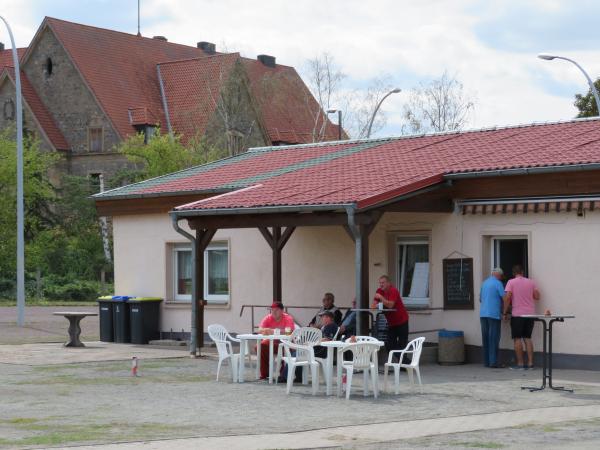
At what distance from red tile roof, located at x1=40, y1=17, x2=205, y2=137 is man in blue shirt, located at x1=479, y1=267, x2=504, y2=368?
133 feet

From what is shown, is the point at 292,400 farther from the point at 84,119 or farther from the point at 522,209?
the point at 84,119

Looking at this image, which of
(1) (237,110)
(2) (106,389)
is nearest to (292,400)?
(2) (106,389)

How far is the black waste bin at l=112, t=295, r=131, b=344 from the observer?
26250 millimetres

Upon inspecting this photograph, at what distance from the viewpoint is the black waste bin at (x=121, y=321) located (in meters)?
26.2

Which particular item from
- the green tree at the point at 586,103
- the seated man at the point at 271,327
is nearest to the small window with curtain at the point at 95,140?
the green tree at the point at 586,103

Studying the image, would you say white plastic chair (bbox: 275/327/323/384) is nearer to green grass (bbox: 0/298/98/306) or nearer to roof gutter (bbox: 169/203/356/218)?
roof gutter (bbox: 169/203/356/218)

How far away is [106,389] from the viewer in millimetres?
16719

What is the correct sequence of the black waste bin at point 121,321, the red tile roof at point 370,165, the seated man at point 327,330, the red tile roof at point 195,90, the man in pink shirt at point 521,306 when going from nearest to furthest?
1. the seated man at point 327,330
2. the man in pink shirt at point 521,306
3. the red tile roof at point 370,165
4. the black waste bin at point 121,321
5. the red tile roof at point 195,90

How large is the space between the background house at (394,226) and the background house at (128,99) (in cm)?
3087

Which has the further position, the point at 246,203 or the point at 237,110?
the point at 237,110

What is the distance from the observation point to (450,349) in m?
20.7

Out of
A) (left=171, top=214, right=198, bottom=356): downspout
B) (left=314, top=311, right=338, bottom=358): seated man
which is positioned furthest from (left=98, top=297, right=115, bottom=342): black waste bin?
(left=314, top=311, right=338, bottom=358): seated man

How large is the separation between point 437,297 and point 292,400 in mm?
6689

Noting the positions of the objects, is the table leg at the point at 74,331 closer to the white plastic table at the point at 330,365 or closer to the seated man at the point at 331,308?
the seated man at the point at 331,308
